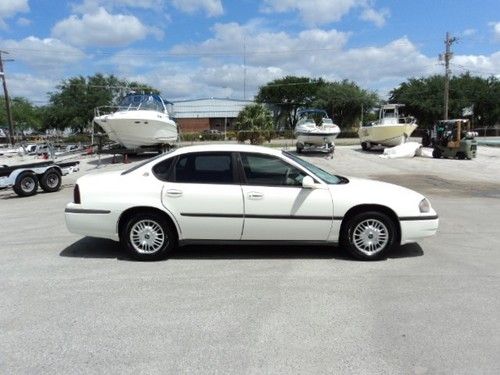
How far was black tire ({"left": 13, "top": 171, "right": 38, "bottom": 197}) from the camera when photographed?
13445 mm

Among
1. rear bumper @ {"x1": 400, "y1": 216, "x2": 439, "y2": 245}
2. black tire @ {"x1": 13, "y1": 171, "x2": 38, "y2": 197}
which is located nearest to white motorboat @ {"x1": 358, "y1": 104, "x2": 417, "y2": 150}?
black tire @ {"x1": 13, "y1": 171, "x2": 38, "y2": 197}

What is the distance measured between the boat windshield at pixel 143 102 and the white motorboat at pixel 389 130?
A: 1360cm

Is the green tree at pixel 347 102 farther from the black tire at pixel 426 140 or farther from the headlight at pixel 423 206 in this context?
the headlight at pixel 423 206

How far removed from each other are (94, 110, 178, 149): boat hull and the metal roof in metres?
63.9

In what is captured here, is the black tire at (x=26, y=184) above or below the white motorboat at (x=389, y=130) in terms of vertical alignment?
below

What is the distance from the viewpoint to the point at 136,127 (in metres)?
24.4

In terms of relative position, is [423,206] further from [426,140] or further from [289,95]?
[289,95]

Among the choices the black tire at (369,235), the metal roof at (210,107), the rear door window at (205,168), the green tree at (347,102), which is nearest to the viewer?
the black tire at (369,235)

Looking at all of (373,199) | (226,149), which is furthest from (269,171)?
(373,199)

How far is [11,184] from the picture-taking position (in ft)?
44.0

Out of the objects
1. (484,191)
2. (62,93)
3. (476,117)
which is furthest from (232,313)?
(476,117)

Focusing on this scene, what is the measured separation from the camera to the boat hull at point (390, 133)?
3003cm

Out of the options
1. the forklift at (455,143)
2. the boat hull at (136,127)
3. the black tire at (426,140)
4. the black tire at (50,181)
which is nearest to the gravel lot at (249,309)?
the black tire at (50,181)

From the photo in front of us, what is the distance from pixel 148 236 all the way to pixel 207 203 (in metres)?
0.90
